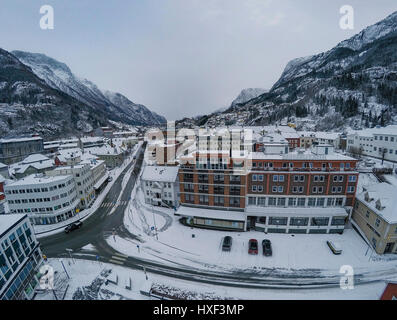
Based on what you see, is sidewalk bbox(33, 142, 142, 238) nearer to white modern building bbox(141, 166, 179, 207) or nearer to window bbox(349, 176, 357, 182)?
white modern building bbox(141, 166, 179, 207)

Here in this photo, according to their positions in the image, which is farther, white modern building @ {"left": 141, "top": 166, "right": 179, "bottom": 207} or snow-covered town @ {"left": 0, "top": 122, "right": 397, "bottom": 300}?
white modern building @ {"left": 141, "top": 166, "right": 179, "bottom": 207}

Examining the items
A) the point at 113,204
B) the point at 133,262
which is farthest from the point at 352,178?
the point at 113,204

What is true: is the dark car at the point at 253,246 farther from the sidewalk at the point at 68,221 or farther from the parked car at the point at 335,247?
the sidewalk at the point at 68,221

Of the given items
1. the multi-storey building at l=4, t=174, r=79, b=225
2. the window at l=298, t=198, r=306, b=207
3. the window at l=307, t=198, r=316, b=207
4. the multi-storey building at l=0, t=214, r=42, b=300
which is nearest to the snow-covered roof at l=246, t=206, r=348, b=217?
the window at l=307, t=198, r=316, b=207

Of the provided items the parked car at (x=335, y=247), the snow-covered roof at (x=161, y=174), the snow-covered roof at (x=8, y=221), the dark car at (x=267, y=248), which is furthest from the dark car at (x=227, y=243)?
the snow-covered roof at (x=8, y=221)

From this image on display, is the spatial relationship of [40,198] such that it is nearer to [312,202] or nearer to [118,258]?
[118,258]

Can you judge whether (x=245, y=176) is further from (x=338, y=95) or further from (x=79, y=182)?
(x=338, y=95)
